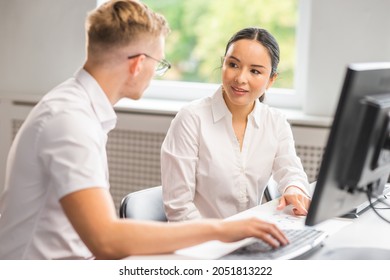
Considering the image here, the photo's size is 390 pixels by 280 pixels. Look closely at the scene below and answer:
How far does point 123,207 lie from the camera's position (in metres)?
2.05

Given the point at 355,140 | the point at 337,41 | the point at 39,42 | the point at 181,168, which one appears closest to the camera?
the point at 355,140

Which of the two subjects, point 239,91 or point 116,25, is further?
point 239,91

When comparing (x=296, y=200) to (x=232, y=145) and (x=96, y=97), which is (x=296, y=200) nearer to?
(x=232, y=145)

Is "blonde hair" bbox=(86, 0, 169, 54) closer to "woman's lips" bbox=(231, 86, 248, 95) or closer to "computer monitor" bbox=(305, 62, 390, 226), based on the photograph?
"computer monitor" bbox=(305, 62, 390, 226)

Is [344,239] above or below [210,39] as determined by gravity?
below

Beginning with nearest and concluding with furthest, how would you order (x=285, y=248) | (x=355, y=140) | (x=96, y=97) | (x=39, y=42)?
(x=355, y=140)
(x=285, y=248)
(x=96, y=97)
(x=39, y=42)

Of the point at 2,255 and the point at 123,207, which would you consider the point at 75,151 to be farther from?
the point at 123,207

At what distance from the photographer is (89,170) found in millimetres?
1453

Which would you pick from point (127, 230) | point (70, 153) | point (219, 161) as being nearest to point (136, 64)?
point (70, 153)

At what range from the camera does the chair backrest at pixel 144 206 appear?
2.05m

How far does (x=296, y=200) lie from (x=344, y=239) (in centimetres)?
31

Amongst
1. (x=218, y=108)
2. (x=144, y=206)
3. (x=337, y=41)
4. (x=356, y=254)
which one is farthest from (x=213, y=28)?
(x=356, y=254)

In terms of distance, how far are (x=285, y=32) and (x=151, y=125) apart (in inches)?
38.3

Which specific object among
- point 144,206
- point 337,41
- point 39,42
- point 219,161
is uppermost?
point 337,41
